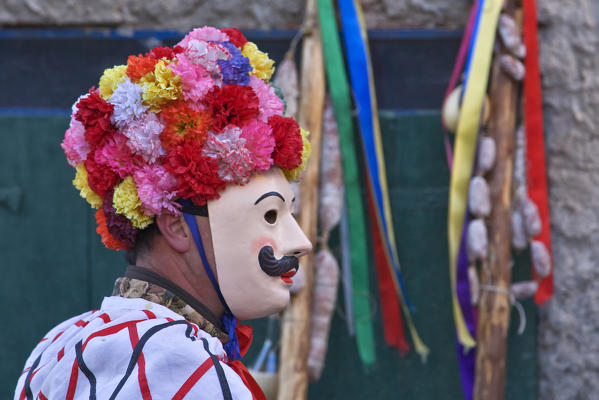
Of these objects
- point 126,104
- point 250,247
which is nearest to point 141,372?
point 250,247

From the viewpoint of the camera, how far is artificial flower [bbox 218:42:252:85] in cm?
154

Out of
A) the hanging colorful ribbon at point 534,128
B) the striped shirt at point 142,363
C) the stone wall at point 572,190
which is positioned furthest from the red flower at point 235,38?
the stone wall at point 572,190

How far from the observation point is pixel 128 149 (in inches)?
58.7

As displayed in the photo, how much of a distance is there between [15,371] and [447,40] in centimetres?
244

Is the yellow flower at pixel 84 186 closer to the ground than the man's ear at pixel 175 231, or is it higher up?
higher up

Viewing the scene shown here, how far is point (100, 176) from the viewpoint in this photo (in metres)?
1.50

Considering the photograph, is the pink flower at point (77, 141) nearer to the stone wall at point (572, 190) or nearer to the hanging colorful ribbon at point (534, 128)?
the hanging colorful ribbon at point (534, 128)

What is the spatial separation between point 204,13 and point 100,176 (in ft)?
5.33

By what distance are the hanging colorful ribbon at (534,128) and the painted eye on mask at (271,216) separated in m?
1.53

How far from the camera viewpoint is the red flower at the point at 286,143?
155cm

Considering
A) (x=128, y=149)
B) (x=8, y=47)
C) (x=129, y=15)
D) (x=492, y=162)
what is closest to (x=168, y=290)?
(x=128, y=149)

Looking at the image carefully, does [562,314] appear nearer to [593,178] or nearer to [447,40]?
[593,178]

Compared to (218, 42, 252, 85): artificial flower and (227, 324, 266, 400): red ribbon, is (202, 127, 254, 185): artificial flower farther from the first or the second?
(227, 324, 266, 400): red ribbon

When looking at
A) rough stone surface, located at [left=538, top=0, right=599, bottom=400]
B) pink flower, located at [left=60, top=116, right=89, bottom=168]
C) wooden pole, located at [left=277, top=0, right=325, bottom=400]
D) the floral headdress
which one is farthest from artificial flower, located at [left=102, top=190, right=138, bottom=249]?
rough stone surface, located at [left=538, top=0, right=599, bottom=400]
